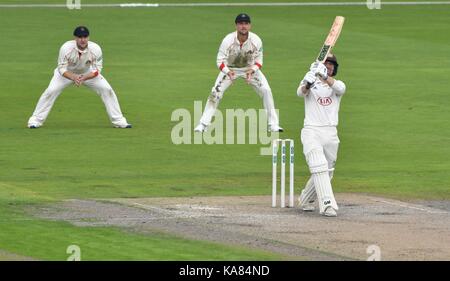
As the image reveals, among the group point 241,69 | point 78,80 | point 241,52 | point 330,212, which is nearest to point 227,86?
point 241,69

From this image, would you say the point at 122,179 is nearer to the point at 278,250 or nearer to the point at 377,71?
the point at 278,250

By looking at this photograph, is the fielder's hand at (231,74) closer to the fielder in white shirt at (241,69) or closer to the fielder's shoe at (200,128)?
the fielder in white shirt at (241,69)

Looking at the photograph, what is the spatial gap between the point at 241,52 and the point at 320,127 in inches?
328

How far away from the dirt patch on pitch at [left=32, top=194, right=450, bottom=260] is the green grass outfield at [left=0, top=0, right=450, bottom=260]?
1.91 ft

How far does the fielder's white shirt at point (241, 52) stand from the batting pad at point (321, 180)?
8.29 m

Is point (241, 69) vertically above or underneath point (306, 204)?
above

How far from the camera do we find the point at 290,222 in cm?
1944

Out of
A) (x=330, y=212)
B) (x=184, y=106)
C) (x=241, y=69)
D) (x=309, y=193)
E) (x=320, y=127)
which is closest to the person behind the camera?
(x=330, y=212)

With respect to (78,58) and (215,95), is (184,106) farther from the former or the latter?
(78,58)

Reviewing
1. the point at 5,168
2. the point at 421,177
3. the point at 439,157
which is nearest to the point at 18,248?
the point at 5,168

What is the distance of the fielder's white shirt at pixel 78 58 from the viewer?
28.2m

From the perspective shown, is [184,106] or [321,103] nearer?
[321,103]

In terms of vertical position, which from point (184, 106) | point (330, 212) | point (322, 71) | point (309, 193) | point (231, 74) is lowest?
point (330, 212)
